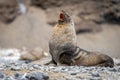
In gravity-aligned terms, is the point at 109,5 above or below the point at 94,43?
above

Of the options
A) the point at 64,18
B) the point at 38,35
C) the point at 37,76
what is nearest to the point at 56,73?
the point at 37,76

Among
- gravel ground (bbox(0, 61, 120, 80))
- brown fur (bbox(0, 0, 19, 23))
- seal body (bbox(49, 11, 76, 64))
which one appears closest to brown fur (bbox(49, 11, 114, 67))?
seal body (bbox(49, 11, 76, 64))

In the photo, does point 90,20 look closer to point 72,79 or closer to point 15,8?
point 15,8

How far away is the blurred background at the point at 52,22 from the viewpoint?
23234 millimetres

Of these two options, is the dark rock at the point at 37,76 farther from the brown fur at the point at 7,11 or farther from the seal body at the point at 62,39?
the brown fur at the point at 7,11

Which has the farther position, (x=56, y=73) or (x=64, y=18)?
(x=64, y=18)

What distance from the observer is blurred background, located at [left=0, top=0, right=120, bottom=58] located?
76.2 feet

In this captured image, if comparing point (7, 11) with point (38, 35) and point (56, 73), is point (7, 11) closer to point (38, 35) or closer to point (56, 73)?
point (38, 35)

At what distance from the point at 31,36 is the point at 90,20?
309cm

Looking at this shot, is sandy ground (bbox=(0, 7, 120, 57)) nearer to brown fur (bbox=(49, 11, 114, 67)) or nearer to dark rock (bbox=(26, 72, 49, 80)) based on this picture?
brown fur (bbox=(49, 11, 114, 67))

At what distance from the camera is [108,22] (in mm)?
24875

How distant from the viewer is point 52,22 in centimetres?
2388

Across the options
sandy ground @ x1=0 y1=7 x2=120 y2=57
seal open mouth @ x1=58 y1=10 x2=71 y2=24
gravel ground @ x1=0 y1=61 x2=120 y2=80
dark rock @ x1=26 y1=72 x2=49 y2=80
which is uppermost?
seal open mouth @ x1=58 y1=10 x2=71 y2=24

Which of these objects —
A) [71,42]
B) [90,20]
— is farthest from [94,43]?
[71,42]
